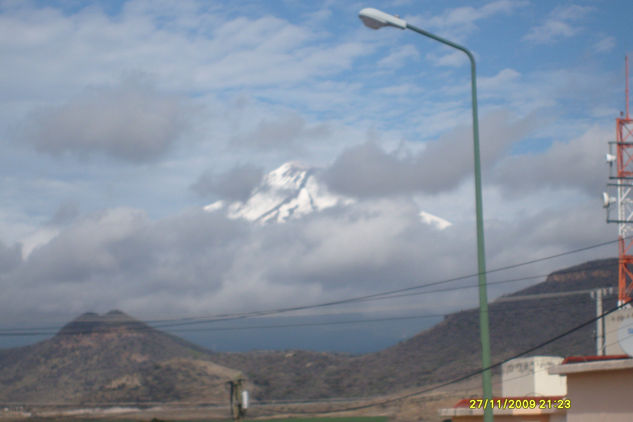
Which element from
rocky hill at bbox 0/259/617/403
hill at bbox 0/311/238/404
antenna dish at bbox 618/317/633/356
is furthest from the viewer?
hill at bbox 0/311/238/404

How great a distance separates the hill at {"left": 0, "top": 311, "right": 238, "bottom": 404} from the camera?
133m

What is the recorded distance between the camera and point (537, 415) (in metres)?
23.9

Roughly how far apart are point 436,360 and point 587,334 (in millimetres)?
29827

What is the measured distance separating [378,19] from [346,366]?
137m

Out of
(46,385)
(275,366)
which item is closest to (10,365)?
(46,385)

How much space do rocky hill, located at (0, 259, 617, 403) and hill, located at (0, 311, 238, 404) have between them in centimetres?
25

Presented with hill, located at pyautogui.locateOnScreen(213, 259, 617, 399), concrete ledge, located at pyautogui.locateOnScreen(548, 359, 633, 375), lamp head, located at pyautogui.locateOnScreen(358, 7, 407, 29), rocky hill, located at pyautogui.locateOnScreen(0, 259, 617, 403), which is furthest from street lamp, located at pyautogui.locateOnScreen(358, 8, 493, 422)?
hill, located at pyautogui.locateOnScreen(213, 259, 617, 399)

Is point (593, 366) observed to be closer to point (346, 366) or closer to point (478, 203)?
point (478, 203)

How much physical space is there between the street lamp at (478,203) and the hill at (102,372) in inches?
4489

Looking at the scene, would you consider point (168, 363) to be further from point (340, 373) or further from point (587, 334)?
point (587, 334)

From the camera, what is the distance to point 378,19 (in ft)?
53.5

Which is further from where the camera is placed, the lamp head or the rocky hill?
the rocky hill
